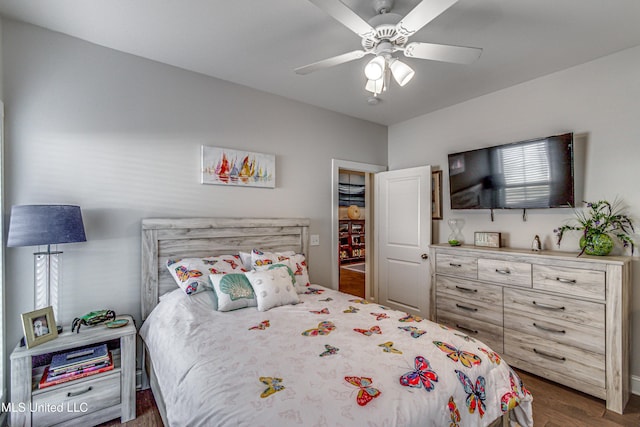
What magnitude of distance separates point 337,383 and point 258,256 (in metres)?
1.60

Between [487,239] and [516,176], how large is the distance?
2.29ft

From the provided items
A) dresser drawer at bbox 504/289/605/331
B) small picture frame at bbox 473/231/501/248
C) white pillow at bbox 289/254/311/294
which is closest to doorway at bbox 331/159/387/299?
small picture frame at bbox 473/231/501/248

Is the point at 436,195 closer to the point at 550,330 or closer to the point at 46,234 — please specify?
the point at 550,330

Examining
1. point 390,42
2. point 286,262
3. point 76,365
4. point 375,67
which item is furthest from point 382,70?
point 76,365

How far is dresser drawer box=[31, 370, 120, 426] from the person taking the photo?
69.7 inches

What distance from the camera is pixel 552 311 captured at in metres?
2.39

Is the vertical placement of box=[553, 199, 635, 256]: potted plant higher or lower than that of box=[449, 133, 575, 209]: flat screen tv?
lower

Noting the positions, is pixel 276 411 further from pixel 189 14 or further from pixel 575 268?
pixel 575 268

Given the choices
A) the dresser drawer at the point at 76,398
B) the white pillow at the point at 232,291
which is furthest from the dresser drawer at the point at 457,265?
the dresser drawer at the point at 76,398

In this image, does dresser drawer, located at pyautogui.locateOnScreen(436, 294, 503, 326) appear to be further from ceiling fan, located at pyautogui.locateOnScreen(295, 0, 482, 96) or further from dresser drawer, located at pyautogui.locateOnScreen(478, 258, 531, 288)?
ceiling fan, located at pyautogui.locateOnScreen(295, 0, 482, 96)

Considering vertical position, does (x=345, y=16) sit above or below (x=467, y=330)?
above

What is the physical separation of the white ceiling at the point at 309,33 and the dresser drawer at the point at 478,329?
236cm

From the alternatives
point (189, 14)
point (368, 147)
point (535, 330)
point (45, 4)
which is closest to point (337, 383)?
point (535, 330)

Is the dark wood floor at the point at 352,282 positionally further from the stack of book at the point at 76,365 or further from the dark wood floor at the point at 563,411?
the stack of book at the point at 76,365
